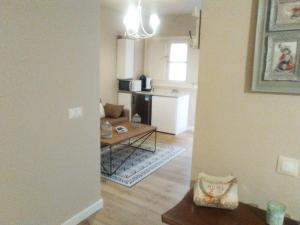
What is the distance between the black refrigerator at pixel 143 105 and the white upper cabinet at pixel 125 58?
55 cm

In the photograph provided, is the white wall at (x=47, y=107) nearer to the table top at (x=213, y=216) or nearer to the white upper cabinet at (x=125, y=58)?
the table top at (x=213, y=216)

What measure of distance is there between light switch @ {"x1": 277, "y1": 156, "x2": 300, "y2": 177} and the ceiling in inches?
145

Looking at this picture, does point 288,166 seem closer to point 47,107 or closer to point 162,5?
point 47,107

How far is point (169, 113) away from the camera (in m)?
5.29

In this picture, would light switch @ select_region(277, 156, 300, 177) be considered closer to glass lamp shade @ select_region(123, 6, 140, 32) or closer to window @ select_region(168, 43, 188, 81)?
glass lamp shade @ select_region(123, 6, 140, 32)

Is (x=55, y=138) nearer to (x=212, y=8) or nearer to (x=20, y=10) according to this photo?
(x=20, y=10)

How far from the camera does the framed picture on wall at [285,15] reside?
3.70ft

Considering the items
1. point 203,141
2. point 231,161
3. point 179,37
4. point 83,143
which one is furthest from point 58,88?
point 179,37

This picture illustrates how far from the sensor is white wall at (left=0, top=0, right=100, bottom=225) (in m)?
1.69

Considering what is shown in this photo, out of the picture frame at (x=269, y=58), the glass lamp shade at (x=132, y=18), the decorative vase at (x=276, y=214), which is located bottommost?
the decorative vase at (x=276, y=214)

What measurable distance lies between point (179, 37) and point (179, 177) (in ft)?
11.5

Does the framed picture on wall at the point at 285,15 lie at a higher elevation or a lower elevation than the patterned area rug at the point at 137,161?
higher

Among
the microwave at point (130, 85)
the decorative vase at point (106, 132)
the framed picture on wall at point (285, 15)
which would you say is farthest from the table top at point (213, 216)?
the microwave at point (130, 85)

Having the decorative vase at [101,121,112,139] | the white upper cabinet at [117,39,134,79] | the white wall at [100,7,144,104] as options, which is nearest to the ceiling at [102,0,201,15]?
the white wall at [100,7,144,104]
